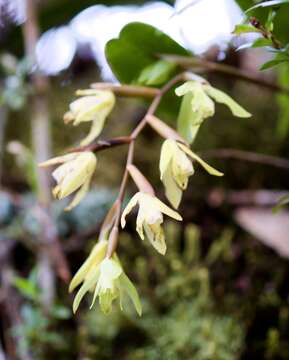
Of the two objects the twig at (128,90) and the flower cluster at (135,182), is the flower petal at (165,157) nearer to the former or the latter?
the flower cluster at (135,182)

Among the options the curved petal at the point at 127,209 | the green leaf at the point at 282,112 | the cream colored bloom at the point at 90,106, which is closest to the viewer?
the curved petal at the point at 127,209

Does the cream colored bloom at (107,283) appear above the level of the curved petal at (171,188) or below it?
below

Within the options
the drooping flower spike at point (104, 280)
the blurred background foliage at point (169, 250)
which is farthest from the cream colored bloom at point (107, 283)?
the blurred background foliage at point (169, 250)

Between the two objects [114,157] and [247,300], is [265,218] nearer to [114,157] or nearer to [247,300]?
[247,300]

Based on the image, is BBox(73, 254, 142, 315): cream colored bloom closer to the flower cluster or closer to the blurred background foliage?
the flower cluster

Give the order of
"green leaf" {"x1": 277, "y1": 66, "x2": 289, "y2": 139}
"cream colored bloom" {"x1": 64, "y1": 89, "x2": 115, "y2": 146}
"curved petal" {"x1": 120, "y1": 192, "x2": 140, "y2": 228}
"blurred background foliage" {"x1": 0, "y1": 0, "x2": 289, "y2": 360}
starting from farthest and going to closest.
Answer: "green leaf" {"x1": 277, "y1": 66, "x2": 289, "y2": 139} < "blurred background foliage" {"x1": 0, "y1": 0, "x2": 289, "y2": 360} < "cream colored bloom" {"x1": 64, "y1": 89, "x2": 115, "y2": 146} < "curved petal" {"x1": 120, "y1": 192, "x2": 140, "y2": 228}

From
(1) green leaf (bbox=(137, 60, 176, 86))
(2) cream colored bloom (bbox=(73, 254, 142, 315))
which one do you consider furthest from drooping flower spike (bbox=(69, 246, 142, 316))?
(1) green leaf (bbox=(137, 60, 176, 86))

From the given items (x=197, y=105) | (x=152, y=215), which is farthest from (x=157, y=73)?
(x=152, y=215)
